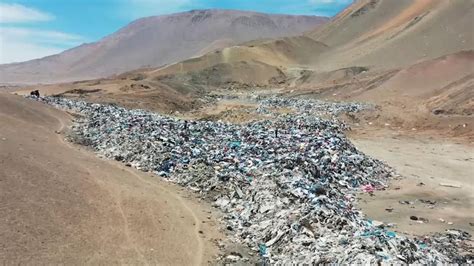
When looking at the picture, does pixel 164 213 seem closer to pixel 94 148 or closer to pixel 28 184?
pixel 28 184

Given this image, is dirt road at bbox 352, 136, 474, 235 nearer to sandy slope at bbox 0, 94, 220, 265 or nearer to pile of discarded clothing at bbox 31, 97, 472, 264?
pile of discarded clothing at bbox 31, 97, 472, 264

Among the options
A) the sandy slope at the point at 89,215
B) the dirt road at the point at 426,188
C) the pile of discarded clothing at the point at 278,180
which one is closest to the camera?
the sandy slope at the point at 89,215

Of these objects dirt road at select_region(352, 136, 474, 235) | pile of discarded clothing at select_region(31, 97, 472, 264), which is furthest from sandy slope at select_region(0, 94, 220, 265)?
dirt road at select_region(352, 136, 474, 235)

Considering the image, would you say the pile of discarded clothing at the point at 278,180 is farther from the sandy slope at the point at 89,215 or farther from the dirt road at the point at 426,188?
the sandy slope at the point at 89,215

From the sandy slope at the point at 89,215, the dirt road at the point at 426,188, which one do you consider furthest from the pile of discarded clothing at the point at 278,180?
the sandy slope at the point at 89,215

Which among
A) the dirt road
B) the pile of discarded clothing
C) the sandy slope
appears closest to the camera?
the sandy slope

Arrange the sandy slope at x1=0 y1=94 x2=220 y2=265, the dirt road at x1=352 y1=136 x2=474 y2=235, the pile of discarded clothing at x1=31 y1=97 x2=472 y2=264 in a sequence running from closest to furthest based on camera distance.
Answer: the sandy slope at x1=0 y1=94 x2=220 y2=265
the pile of discarded clothing at x1=31 y1=97 x2=472 y2=264
the dirt road at x1=352 y1=136 x2=474 y2=235

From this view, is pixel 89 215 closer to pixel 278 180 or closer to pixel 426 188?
pixel 278 180
